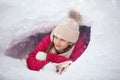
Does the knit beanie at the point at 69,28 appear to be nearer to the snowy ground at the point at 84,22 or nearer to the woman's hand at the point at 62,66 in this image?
the snowy ground at the point at 84,22

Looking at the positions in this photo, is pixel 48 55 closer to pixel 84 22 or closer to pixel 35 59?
pixel 35 59

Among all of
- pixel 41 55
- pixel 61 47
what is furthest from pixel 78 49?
pixel 41 55

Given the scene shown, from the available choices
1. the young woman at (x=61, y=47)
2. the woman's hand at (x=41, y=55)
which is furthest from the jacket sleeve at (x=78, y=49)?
the woman's hand at (x=41, y=55)

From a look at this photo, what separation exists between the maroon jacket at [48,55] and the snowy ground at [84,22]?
32 millimetres

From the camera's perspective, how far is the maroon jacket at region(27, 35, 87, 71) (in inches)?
86.0

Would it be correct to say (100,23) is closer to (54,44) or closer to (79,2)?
(79,2)

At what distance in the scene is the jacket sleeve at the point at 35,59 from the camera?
2.19 m

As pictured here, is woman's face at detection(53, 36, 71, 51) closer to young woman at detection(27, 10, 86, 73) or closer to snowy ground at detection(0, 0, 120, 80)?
young woman at detection(27, 10, 86, 73)

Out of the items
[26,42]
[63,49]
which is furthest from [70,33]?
[26,42]

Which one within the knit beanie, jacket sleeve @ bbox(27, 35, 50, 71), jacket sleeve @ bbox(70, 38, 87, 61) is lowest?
jacket sleeve @ bbox(27, 35, 50, 71)

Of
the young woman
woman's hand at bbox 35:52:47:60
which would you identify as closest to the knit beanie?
the young woman

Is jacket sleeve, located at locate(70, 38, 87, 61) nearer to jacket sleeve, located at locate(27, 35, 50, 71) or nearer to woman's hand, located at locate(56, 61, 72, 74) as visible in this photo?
woman's hand, located at locate(56, 61, 72, 74)

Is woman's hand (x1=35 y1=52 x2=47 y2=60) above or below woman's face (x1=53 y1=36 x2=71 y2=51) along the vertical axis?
below

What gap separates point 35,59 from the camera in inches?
86.2
